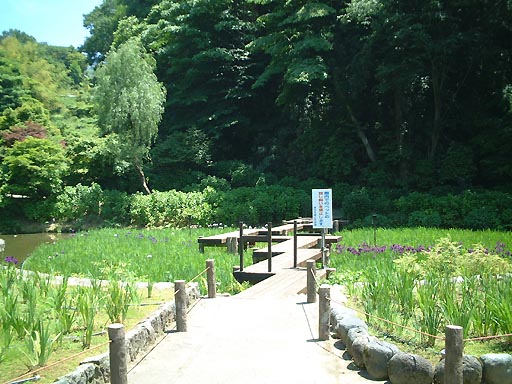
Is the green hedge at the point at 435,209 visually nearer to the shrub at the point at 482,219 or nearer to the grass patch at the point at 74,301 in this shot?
the shrub at the point at 482,219

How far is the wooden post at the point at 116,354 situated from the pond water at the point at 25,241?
12.7 m

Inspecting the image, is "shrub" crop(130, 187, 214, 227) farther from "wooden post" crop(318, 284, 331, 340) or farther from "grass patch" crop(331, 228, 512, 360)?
"wooden post" crop(318, 284, 331, 340)

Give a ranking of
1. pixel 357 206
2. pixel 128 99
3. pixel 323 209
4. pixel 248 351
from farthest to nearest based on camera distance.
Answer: pixel 128 99 < pixel 357 206 < pixel 323 209 < pixel 248 351

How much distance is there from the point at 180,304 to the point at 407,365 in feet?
9.08

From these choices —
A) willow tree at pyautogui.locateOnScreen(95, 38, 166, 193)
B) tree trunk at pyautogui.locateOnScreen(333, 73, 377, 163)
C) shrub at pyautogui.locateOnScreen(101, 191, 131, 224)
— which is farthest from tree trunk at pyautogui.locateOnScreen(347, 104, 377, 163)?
shrub at pyautogui.locateOnScreen(101, 191, 131, 224)

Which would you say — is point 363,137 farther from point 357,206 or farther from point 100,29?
point 100,29

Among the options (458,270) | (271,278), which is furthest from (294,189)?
(458,270)

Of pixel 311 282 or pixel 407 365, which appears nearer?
pixel 407 365

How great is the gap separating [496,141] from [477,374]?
624 inches

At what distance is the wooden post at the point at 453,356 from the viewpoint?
12.2 feet

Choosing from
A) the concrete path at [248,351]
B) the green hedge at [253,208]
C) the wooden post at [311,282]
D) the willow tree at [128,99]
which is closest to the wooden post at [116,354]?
the concrete path at [248,351]

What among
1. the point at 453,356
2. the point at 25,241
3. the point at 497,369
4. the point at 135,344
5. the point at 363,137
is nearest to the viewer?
the point at 453,356

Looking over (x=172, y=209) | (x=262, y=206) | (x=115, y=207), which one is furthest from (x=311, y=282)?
(x=115, y=207)

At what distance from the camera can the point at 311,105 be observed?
23922 mm
